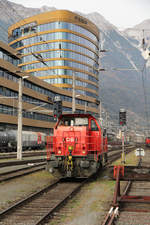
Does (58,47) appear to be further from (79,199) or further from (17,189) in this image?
(79,199)

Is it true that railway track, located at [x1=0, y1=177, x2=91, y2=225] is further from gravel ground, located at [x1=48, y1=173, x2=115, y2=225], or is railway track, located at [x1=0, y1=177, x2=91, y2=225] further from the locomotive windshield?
the locomotive windshield

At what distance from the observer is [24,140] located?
52500 millimetres

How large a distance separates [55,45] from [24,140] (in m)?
50.0

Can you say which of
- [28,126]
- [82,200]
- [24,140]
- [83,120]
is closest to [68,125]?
[83,120]

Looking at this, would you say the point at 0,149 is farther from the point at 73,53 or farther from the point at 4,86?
the point at 73,53

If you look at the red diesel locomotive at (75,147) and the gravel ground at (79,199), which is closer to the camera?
the gravel ground at (79,199)

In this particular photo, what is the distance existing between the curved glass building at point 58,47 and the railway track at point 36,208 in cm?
8186

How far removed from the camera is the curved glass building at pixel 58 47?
93.9 m

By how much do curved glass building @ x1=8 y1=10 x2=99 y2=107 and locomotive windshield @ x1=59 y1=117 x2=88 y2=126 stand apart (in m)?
77.4

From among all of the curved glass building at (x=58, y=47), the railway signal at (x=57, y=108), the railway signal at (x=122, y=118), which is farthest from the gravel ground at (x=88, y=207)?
the curved glass building at (x=58, y=47)

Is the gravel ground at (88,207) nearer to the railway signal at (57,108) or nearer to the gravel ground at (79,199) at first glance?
the gravel ground at (79,199)

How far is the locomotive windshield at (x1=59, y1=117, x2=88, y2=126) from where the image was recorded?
14.8 metres

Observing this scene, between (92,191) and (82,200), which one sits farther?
(92,191)

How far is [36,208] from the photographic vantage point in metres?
8.91
